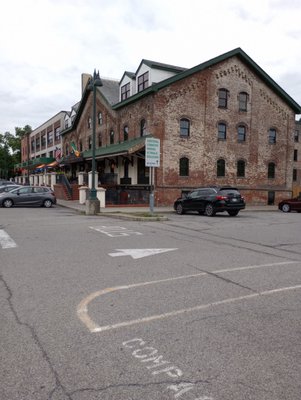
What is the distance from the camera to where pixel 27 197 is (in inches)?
904

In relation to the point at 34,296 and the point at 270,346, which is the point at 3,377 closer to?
the point at 34,296

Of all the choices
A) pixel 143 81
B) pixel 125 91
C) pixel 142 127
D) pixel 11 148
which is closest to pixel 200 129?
pixel 142 127

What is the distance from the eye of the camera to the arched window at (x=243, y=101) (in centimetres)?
3018

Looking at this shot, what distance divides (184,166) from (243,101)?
853cm

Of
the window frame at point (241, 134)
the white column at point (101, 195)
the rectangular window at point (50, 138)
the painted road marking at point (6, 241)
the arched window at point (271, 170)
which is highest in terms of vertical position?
the rectangular window at point (50, 138)

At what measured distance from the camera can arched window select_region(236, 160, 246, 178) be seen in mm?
30555

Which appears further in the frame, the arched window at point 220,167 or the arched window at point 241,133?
the arched window at point 241,133

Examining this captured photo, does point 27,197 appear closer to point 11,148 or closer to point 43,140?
point 43,140

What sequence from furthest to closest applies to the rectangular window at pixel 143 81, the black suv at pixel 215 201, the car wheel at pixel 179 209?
the rectangular window at pixel 143 81 < the car wheel at pixel 179 209 < the black suv at pixel 215 201

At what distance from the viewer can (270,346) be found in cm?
353

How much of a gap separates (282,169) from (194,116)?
11336 millimetres

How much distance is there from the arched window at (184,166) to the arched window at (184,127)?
1873 mm

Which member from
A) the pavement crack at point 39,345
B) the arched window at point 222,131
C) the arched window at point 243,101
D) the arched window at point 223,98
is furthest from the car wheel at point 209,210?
the pavement crack at point 39,345

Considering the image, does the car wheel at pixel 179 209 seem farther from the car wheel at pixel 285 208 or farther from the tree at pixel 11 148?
the tree at pixel 11 148
